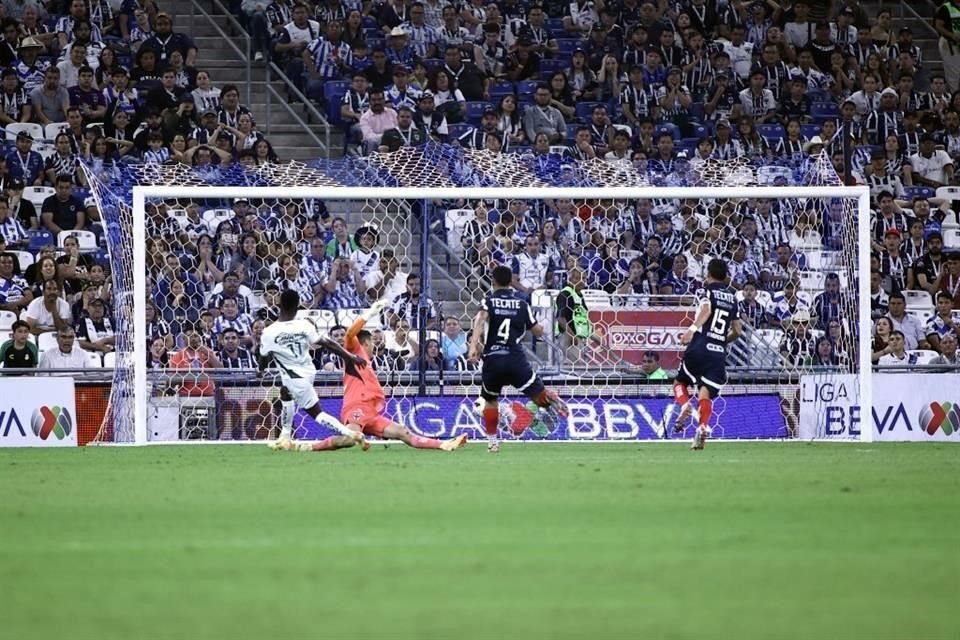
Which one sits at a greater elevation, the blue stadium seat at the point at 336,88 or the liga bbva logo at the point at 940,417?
the blue stadium seat at the point at 336,88

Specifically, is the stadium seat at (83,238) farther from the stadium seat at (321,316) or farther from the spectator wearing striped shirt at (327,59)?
the spectator wearing striped shirt at (327,59)

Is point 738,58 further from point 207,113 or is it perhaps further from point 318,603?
point 318,603

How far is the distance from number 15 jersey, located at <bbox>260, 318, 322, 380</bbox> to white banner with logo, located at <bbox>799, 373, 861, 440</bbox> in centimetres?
717

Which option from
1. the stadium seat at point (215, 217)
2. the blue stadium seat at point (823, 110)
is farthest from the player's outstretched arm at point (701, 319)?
the blue stadium seat at point (823, 110)

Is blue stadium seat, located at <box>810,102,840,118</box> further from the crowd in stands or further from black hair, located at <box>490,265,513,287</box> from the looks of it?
black hair, located at <box>490,265,513,287</box>

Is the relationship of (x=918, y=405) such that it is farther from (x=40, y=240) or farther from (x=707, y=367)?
(x=40, y=240)

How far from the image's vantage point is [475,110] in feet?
90.2

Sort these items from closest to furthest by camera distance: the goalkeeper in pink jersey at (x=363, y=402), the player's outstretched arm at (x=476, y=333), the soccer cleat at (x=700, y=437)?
the goalkeeper in pink jersey at (x=363, y=402) < the player's outstretched arm at (x=476, y=333) < the soccer cleat at (x=700, y=437)

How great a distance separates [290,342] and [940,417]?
933cm

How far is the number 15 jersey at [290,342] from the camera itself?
18750mm

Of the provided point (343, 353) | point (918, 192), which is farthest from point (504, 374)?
point (918, 192)

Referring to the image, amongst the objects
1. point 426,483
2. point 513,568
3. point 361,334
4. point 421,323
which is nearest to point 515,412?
point 421,323

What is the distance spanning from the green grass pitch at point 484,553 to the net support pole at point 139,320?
5366 millimetres

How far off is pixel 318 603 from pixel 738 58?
24.2 m
